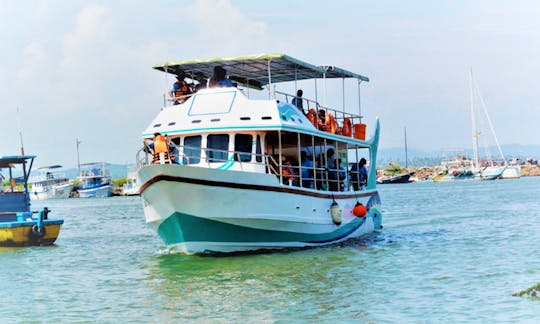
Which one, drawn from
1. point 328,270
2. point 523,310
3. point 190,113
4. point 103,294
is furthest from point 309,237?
point 523,310

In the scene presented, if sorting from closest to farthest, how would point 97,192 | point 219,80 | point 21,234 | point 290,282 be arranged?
point 290,282, point 219,80, point 21,234, point 97,192

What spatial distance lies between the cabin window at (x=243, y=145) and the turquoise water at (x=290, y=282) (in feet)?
7.89

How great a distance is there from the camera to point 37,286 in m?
15.4

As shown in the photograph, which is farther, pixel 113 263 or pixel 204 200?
pixel 113 263

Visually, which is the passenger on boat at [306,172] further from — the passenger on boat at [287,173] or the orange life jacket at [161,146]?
the orange life jacket at [161,146]

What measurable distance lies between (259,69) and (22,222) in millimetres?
8789

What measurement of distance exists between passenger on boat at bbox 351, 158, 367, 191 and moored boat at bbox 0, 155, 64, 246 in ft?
31.4

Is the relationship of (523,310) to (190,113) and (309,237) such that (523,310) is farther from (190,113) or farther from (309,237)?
(190,113)

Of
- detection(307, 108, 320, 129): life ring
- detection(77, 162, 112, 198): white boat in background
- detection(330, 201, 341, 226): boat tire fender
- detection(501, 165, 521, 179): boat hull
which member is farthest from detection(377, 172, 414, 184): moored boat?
detection(330, 201, 341, 226): boat tire fender

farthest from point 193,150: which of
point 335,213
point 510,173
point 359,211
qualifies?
point 510,173

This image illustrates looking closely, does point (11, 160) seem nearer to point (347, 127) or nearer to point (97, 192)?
point (347, 127)

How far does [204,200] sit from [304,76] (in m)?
7.71

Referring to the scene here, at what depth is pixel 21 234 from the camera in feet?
72.6

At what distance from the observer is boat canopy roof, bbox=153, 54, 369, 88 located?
18.6m
